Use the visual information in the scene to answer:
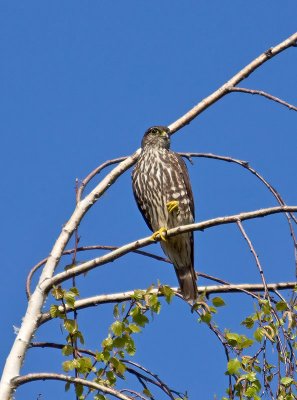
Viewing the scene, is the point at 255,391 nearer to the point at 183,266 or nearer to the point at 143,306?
the point at 143,306

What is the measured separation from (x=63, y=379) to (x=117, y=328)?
0.42 meters

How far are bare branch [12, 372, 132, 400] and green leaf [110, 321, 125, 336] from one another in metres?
0.27

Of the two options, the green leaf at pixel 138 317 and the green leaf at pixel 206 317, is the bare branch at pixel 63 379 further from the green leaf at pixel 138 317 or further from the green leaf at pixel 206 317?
the green leaf at pixel 206 317

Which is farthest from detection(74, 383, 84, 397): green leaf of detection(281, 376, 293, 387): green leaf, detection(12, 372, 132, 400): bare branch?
detection(281, 376, 293, 387): green leaf

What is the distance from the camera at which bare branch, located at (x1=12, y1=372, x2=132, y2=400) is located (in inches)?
180

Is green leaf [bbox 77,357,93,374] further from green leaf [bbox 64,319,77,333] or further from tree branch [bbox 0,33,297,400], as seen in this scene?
tree branch [bbox 0,33,297,400]

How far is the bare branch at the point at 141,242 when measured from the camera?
4898 mm

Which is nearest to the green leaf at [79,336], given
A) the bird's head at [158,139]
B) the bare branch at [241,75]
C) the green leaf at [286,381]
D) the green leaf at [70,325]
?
the green leaf at [70,325]

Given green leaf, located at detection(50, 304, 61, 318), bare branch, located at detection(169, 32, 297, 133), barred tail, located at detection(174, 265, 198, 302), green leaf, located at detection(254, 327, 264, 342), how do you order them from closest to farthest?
green leaf, located at detection(254, 327, 264, 342)
green leaf, located at detection(50, 304, 61, 318)
bare branch, located at detection(169, 32, 297, 133)
barred tail, located at detection(174, 265, 198, 302)

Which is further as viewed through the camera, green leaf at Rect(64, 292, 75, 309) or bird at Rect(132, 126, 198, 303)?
bird at Rect(132, 126, 198, 303)

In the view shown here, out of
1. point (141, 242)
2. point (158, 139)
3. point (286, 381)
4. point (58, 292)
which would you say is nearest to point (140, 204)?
point (158, 139)

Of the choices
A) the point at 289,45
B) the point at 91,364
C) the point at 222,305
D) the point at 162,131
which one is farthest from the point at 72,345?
the point at 162,131

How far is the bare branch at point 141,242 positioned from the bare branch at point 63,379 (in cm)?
62

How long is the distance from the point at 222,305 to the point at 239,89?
6.47ft
